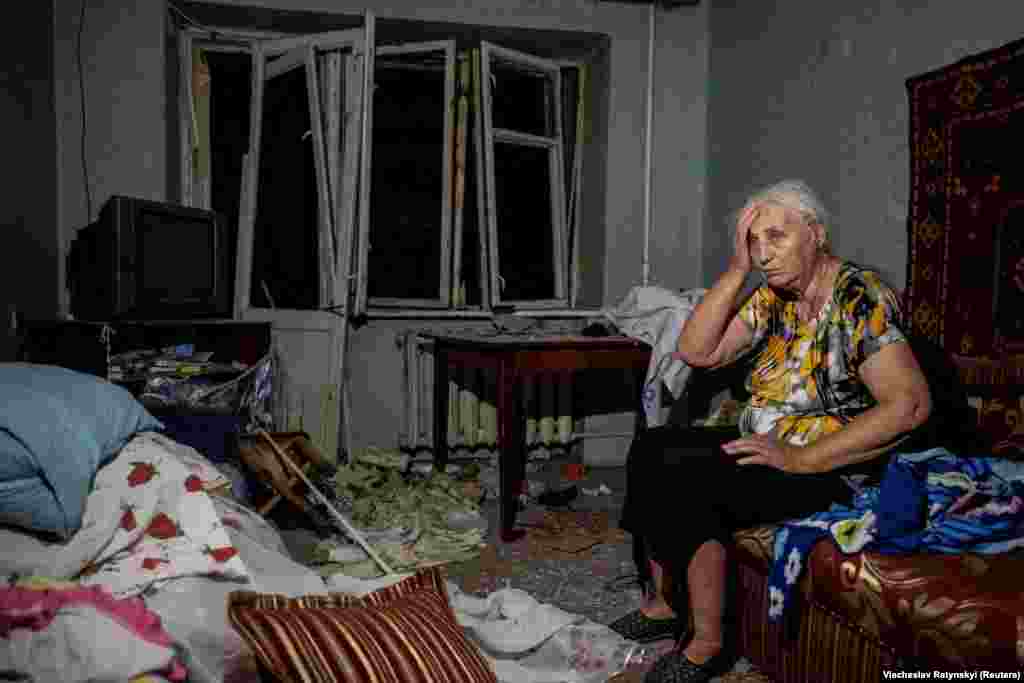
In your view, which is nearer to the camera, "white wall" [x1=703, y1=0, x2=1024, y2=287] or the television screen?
"white wall" [x1=703, y1=0, x2=1024, y2=287]

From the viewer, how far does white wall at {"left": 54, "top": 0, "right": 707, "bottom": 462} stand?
3.19m

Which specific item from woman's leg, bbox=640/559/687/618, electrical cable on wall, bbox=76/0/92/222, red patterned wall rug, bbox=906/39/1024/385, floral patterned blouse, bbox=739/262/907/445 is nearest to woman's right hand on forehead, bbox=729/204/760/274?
→ floral patterned blouse, bbox=739/262/907/445

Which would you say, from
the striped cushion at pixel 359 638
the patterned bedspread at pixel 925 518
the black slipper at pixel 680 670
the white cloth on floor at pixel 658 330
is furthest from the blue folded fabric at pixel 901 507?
the white cloth on floor at pixel 658 330

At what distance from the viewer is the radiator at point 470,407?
3.56 metres

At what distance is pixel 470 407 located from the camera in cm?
360

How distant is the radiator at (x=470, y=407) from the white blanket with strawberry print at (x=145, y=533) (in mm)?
2000

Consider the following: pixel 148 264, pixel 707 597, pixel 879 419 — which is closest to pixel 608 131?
pixel 148 264

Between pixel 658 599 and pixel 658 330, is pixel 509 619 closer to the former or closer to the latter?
pixel 658 599

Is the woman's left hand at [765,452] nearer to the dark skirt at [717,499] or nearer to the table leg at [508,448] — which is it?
the dark skirt at [717,499]

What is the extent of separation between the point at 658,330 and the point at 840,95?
1.12 meters

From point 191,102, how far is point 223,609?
299 centimetres

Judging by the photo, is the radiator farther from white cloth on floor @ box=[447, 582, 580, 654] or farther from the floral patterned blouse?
the floral patterned blouse

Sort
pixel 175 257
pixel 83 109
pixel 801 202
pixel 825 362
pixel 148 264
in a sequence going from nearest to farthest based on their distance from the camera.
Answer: pixel 825 362, pixel 801 202, pixel 148 264, pixel 175 257, pixel 83 109

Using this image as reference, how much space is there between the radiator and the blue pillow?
6.80 ft
